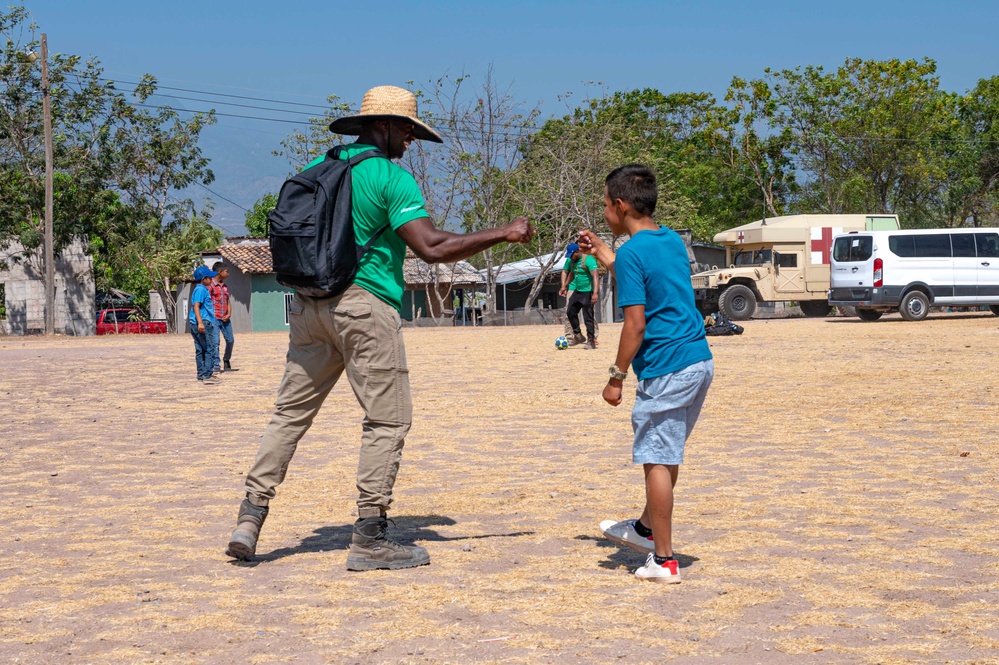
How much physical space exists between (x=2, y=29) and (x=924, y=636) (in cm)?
4853

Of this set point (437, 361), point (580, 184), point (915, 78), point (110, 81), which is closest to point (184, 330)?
point (110, 81)

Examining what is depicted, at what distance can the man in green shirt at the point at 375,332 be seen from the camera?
480 centimetres

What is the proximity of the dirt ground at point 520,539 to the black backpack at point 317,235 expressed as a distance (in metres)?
1.19

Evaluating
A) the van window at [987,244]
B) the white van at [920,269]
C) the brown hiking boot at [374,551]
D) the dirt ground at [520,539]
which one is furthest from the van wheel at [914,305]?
the brown hiking boot at [374,551]

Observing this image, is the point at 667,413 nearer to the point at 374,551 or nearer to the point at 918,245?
the point at 374,551

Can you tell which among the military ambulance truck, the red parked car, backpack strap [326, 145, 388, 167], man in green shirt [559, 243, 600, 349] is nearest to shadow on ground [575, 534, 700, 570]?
backpack strap [326, 145, 388, 167]

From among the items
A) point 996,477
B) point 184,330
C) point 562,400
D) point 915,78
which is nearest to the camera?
point 996,477

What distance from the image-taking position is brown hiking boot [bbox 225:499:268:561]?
16.0 feet

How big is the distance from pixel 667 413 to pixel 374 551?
51.6 inches

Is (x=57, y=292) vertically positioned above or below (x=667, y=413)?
above

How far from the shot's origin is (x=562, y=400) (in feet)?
38.9

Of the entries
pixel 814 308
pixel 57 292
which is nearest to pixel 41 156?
pixel 57 292

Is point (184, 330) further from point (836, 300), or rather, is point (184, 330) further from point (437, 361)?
point (437, 361)

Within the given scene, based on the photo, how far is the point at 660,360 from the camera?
15.1ft
